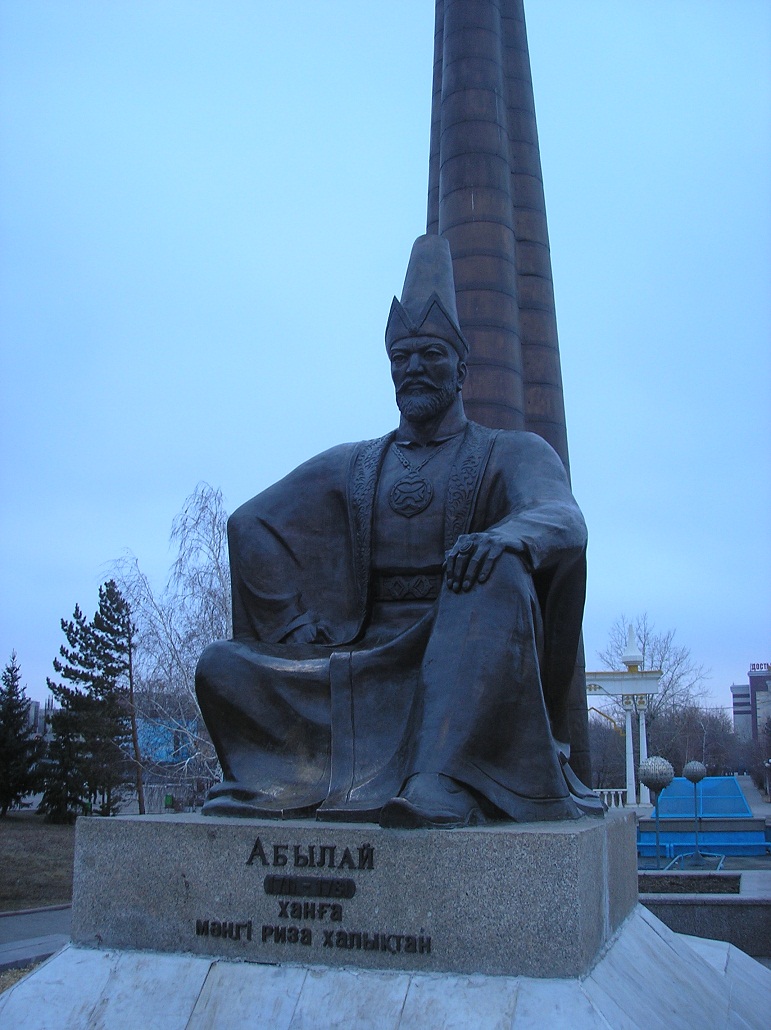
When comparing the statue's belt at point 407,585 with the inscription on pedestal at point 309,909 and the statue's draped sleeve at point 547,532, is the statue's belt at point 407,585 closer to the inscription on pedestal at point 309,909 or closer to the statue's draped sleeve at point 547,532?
the statue's draped sleeve at point 547,532

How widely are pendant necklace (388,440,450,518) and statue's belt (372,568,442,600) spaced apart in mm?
278

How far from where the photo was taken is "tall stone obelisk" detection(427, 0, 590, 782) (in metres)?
10.6

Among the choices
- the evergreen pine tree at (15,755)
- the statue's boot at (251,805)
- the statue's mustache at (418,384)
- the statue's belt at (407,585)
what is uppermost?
the statue's mustache at (418,384)

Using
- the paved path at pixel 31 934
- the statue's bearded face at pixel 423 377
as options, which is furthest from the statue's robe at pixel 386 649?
the paved path at pixel 31 934

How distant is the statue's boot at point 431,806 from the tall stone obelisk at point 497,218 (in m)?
7.37

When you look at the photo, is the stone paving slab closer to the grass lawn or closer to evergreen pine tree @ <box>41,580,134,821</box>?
the grass lawn

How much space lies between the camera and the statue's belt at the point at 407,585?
174 inches

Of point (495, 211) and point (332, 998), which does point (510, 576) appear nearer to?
point (332, 998)

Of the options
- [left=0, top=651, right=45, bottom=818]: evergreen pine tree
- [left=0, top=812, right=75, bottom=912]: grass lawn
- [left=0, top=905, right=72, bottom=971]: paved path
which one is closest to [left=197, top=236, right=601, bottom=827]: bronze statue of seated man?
[left=0, top=905, right=72, bottom=971]: paved path

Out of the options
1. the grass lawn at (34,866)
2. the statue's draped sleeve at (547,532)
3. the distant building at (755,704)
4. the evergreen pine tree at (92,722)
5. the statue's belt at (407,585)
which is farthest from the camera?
the distant building at (755,704)

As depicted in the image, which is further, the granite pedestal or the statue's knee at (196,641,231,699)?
the statue's knee at (196,641,231,699)

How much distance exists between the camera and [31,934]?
9211 millimetres

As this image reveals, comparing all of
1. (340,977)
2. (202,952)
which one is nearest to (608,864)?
(340,977)

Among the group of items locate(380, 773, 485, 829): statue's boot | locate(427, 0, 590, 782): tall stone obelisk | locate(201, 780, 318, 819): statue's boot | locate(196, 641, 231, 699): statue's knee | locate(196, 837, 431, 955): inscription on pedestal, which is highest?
locate(427, 0, 590, 782): tall stone obelisk
